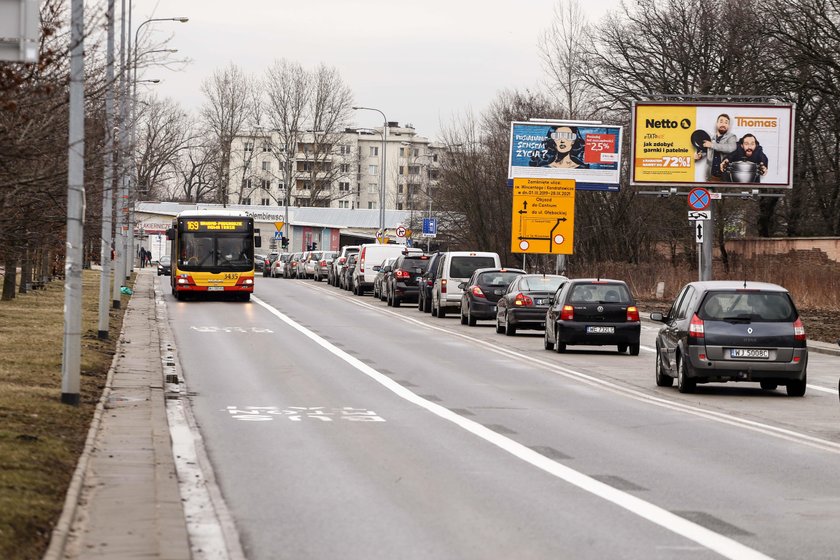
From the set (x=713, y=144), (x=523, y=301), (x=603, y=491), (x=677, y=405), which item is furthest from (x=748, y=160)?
(x=603, y=491)

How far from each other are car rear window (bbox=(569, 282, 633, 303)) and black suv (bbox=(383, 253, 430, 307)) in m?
20.6

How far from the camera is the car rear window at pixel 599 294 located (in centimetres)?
2842

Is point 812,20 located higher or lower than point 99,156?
higher

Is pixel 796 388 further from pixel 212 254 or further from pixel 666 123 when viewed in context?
pixel 212 254

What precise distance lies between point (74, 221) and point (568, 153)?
4208cm

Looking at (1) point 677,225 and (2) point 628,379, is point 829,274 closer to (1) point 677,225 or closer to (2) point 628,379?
(1) point 677,225

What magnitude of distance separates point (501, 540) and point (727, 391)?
43.5 ft

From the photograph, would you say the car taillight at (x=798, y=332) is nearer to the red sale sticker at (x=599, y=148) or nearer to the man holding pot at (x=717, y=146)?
the man holding pot at (x=717, y=146)

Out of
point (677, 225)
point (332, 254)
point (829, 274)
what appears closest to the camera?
point (829, 274)

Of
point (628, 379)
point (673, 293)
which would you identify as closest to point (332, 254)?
point (673, 293)

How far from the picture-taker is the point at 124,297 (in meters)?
47.3

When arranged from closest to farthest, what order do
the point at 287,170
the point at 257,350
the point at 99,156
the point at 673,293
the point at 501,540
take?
1. the point at 501,540
2. the point at 99,156
3. the point at 257,350
4. the point at 673,293
5. the point at 287,170

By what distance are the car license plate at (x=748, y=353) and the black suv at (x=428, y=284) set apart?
2536 centimetres

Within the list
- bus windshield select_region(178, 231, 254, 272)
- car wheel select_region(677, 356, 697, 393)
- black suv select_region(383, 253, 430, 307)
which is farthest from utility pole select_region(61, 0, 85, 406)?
black suv select_region(383, 253, 430, 307)
